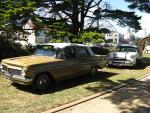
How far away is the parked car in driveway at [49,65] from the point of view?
915cm

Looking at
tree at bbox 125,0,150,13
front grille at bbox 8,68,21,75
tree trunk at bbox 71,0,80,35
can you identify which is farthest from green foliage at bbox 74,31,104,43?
front grille at bbox 8,68,21,75

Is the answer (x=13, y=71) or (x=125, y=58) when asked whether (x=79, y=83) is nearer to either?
(x=13, y=71)

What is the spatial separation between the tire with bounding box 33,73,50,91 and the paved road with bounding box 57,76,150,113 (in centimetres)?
195

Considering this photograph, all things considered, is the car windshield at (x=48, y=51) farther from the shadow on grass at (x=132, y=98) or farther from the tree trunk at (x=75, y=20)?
the tree trunk at (x=75, y=20)

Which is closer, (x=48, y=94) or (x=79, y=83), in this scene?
(x=48, y=94)

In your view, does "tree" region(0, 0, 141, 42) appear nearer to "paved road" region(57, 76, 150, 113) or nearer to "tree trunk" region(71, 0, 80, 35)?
"tree trunk" region(71, 0, 80, 35)

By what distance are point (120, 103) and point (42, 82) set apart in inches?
115

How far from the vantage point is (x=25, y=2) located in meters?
14.4

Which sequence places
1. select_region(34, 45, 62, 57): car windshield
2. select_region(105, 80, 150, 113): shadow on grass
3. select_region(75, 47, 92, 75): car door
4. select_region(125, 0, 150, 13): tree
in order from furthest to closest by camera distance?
select_region(125, 0, 150, 13): tree < select_region(75, 47, 92, 75): car door < select_region(34, 45, 62, 57): car windshield < select_region(105, 80, 150, 113): shadow on grass

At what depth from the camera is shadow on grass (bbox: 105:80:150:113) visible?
7879 mm

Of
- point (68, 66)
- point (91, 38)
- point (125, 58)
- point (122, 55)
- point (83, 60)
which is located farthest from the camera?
point (91, 38)

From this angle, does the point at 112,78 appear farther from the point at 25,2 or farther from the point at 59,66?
the point at 25,2

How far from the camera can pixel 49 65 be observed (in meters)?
9.77

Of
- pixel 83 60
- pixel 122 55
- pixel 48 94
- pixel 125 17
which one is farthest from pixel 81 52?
pixel 125 17
